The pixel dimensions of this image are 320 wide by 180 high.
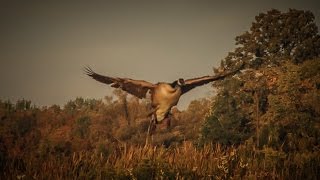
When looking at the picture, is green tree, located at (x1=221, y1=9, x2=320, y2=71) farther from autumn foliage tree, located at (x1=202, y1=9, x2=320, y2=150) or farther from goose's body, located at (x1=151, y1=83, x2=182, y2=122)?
goose's body, located at (x1=151, y1=83, x2=182, y2=122)

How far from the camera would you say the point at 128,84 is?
19781 millimetres

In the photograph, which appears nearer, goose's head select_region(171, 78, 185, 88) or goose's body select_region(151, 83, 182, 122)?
goose's head select_region(171, 78, 185, 88)

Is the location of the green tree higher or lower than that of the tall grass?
higher

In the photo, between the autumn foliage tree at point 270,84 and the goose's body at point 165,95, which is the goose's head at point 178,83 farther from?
the autumn foliage tree at point 270,84

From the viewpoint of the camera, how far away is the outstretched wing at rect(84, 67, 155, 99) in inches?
732

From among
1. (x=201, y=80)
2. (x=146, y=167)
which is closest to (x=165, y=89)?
(x=201, y=80)

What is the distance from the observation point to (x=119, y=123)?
113ft

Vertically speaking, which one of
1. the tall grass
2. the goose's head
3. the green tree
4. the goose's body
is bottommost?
the tall grass

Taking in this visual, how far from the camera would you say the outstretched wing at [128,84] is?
18594mm

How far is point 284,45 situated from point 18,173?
59.5ft

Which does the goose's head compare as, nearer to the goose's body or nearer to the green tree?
the goose's body

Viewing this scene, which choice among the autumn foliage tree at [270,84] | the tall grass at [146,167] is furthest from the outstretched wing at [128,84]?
the tall grass at [146,167]

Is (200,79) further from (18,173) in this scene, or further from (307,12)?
(18,173)

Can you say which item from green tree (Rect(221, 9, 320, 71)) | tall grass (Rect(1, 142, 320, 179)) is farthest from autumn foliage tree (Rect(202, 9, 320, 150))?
tall grass (Rect(1, 142, 320, 179))
